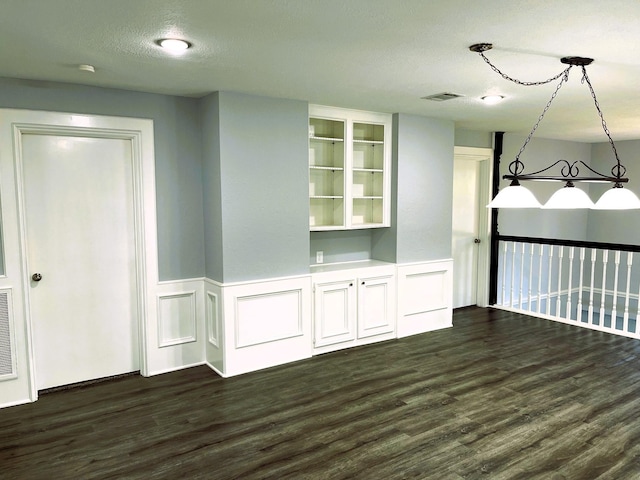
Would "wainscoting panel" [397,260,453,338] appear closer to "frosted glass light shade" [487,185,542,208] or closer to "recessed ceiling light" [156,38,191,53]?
"frosted glass light shade" [487,185,542,208]

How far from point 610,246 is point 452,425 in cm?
314

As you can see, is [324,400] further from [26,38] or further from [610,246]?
[610,246]

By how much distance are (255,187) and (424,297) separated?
2.40 m

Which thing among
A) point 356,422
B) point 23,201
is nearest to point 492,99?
point 356,422

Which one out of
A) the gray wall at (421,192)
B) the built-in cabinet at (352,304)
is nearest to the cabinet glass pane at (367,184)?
the gray wall at (421,192)

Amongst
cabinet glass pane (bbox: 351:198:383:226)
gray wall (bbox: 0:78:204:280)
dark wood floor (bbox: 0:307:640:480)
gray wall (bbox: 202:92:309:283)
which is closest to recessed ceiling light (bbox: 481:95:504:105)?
cabinet glass pane (bbox: 351:198:383:226)

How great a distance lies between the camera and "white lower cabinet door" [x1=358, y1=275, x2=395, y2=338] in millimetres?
4875

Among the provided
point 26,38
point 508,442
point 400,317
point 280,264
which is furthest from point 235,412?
point 26,38

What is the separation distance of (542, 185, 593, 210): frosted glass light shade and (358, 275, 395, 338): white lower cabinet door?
2.40 meters

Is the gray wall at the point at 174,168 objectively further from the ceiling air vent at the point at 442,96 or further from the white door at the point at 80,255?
the ceiling air vent at the point at 442,96

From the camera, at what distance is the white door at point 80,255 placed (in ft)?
12.0

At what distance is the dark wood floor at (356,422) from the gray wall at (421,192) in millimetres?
1217

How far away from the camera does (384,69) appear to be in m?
3.23

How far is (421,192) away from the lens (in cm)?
521
